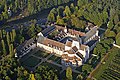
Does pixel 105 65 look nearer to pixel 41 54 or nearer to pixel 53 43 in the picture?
pixel 53 43

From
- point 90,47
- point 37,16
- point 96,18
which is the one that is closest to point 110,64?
point 90,47

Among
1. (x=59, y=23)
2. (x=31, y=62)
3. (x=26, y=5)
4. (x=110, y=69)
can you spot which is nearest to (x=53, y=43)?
(x=31, y=62)

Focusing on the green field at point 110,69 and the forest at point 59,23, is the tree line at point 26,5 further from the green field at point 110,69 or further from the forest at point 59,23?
the green field at point 110,69

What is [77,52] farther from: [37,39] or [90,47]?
[37,39]

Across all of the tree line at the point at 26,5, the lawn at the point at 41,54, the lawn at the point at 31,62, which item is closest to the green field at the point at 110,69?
the lawn at the point at 41,54

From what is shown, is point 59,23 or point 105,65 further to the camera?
point 59,23

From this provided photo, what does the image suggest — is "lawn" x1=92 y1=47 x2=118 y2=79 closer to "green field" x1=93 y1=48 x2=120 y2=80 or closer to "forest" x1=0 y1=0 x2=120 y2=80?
"green field" x1=93 y1=48 x2=120 y2=80

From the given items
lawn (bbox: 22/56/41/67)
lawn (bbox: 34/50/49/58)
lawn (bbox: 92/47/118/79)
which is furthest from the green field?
lawn (bbox: 22/56/41/67)
